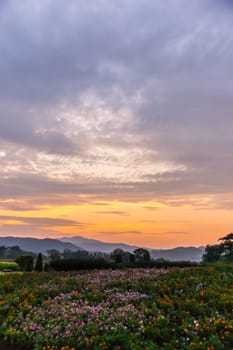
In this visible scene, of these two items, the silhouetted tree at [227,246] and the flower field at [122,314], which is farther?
the silhouetted tree at [227,246]

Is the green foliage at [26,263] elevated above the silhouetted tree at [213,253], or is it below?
below

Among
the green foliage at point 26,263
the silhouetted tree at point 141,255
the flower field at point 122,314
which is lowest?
the flower field at point 122,314

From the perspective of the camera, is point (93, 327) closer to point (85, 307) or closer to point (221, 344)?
point (85, 307)

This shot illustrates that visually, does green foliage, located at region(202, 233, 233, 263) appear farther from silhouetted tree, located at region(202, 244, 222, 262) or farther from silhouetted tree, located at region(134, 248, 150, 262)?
silhouetted tree, located at region(134, 248, 150, 262)

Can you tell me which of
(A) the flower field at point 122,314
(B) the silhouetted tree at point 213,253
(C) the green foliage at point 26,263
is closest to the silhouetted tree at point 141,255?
(C) the green foliage at point 26,263

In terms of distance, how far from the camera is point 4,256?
55.3 m

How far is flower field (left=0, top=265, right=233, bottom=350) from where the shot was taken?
5.79 m

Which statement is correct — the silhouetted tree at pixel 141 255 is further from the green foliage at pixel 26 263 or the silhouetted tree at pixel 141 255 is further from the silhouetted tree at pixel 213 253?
the silhouetted tree at pixel 213 253

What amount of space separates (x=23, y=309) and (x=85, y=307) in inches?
61.0

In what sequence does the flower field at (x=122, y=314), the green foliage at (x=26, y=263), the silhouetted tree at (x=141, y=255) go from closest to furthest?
the flower field at (x=122, y=314) < the silhouetted tree at (x=141, y=255) < the green foliage at (x=26, y=263)

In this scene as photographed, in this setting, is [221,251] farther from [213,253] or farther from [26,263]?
[26,263]

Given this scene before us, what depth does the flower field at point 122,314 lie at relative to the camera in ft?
19.0

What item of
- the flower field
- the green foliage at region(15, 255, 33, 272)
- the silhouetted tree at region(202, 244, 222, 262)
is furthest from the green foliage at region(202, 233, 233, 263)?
the flower field

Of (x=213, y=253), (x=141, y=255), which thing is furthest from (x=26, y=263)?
(x=213, y=253)
